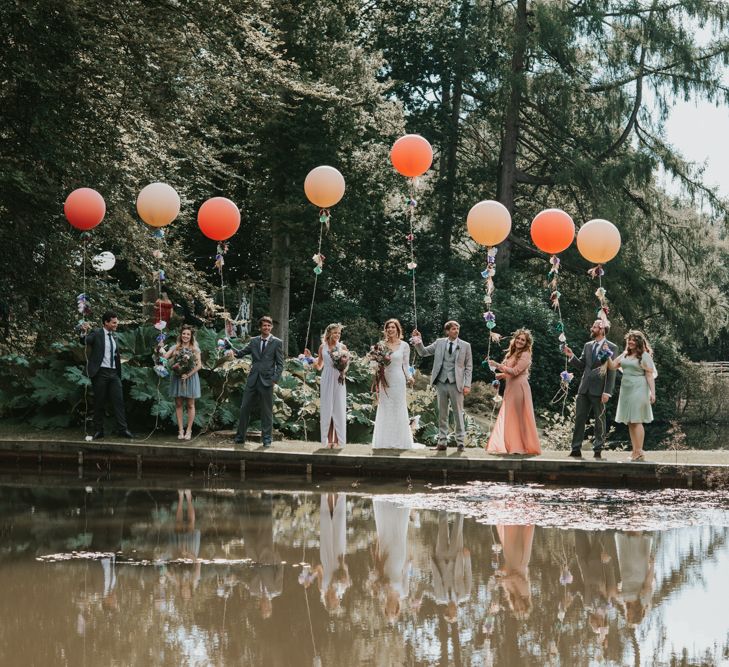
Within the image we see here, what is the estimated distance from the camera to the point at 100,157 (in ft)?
60.3

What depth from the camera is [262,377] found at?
49.1 feet

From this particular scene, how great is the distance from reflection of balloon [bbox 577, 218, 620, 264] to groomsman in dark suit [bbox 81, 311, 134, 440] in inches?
250

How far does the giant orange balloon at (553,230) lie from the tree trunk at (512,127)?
17265mm

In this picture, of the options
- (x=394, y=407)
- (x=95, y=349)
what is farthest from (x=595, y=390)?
(x=95, y=349)

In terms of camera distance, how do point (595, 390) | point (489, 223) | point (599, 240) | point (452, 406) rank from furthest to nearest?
point (452, 406) → point (489, 223) → point (599, 240) → point (595, 390)

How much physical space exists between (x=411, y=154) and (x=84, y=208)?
4475mm

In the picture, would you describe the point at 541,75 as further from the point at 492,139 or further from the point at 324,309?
the point at 324,309

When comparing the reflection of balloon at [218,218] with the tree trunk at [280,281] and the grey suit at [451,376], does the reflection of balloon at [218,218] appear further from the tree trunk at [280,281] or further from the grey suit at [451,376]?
the tree trunk at [280,281]

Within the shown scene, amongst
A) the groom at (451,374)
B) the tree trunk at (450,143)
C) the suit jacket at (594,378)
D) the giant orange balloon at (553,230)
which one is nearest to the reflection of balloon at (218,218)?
the groom at (451,374)

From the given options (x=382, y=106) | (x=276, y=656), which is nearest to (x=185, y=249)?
(x=382, y=106)

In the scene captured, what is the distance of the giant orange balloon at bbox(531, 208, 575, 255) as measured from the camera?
14250 mm

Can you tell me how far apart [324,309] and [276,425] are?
50.9ft

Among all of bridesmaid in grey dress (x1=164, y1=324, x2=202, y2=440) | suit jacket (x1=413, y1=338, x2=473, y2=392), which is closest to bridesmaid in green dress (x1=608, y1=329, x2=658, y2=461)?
suit jacket (x1=413, y1=338, x2=473, y2=392)

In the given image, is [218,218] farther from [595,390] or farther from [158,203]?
[595,390]
